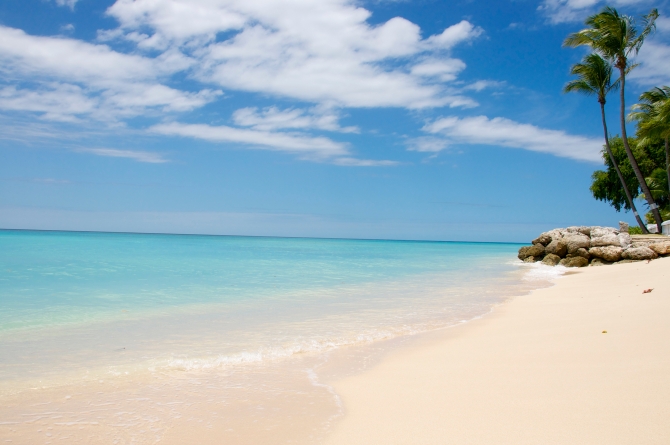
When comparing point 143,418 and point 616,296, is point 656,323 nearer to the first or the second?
point 616,296

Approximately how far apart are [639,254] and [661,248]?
0.79m

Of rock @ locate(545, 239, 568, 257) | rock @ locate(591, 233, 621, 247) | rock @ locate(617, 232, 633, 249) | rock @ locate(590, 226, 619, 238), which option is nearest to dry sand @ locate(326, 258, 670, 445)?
rock @ locate(617, 232, 633, 249)

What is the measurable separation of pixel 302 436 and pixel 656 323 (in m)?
4.67

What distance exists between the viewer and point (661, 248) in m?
17.2

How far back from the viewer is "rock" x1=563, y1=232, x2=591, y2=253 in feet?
66.4

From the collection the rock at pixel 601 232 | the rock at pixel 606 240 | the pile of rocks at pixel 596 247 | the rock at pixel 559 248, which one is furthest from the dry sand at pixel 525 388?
the rock at pixel 559 248

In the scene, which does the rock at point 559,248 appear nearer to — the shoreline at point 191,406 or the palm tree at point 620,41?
the palm tree at point 620,41

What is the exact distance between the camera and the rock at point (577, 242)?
20.2m

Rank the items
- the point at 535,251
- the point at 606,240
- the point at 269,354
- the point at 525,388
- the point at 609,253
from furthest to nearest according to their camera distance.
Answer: the point at 535,251
the point at 606,240
the point at 609,253
the point at 269,354
the point at 525,388

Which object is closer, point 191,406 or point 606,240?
point 191,406

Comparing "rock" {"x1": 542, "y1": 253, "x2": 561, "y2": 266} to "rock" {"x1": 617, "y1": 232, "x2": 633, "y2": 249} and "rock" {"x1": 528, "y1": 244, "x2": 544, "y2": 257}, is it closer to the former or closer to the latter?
"rock" {"x1": 528, "y1": 244, "x2": 544, "y2": 257}

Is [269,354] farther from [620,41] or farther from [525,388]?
[620,41]

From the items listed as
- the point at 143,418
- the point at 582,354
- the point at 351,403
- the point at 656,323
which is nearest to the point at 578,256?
the point at 656,323

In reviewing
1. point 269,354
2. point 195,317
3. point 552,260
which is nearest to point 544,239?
point 552,260
